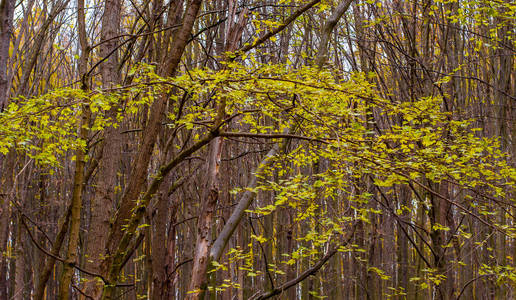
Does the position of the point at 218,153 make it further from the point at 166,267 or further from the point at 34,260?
the point at 34,260

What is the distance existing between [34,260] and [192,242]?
14.9 feet

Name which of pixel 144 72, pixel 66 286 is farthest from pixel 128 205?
pixel 144 72

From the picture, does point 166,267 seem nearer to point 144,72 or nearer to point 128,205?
point 128,205

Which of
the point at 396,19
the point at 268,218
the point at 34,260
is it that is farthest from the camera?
the point at 34,260

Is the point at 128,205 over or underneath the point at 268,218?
over

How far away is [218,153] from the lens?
4.79 metres

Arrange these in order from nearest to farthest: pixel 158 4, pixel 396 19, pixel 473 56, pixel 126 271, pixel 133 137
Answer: pixel 158 4
pixel 473 56
pixel 396 19
pixel 133 137
pixel 126 271

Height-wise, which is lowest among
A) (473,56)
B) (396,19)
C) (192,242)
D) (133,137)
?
(192,242)

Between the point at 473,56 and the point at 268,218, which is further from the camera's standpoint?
the point at 268,218

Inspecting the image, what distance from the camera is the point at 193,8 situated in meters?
4.37

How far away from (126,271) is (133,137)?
497cm

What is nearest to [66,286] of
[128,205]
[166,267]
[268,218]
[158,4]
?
[128,205]

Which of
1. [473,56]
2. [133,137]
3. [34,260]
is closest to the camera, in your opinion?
[473,56]

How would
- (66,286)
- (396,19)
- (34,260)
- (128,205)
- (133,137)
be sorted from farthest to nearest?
1. (34,260)
2. (133,137)
3. (396,19)
4. (128,205)
5. (66,286)
